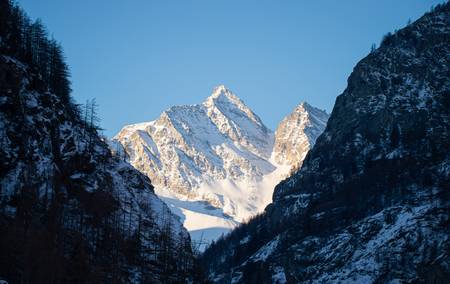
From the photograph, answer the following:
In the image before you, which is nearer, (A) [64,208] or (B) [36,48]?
(A) [64,208]

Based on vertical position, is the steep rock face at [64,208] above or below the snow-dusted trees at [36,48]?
below

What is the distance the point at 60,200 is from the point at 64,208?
1572 millimetres

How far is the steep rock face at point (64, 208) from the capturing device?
94.0 metres

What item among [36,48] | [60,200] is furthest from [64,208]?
[36,48]

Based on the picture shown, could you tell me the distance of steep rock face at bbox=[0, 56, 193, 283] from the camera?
94000 mm

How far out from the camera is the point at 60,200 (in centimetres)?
11662

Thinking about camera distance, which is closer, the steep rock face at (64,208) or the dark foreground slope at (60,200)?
the steep rock face at (64,208)

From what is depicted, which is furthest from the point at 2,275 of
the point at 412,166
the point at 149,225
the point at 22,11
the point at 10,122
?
the point at 412,166

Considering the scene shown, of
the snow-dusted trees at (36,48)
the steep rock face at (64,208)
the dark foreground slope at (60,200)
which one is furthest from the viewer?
the snow-dusted trees at (36,48)

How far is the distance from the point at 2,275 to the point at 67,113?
51902 mm

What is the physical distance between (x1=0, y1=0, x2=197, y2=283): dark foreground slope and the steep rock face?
6.8 inches

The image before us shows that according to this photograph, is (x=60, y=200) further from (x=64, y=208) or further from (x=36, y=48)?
(x=36, y=48)

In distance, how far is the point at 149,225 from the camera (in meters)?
134

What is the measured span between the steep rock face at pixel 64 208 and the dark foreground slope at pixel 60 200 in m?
0.17
